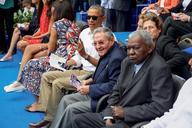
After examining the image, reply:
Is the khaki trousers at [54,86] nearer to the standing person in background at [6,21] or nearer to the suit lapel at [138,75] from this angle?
the suit lapel at [138,75]

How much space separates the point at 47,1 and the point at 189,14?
6.13 ft

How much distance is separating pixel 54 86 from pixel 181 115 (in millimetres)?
1987

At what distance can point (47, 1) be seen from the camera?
209 inches

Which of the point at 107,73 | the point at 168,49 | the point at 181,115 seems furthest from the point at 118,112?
the point at 168,49

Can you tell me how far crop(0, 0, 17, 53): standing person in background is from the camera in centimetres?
726

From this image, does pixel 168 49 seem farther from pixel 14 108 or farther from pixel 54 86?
pixel 14 108

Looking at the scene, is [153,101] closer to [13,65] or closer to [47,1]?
[47,1]

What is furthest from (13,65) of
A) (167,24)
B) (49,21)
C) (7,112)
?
(167,24)

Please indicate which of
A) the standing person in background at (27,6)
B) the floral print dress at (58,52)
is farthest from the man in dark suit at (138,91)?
the standing person in background at (27,6)

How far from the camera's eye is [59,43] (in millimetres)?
4566

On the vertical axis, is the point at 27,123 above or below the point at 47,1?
below

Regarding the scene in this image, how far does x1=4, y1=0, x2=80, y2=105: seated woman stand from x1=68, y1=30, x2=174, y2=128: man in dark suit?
1.46 metres

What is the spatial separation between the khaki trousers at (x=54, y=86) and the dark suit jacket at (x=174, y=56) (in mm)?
796

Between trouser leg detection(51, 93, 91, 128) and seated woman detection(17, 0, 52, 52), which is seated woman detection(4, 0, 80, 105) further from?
trouser leg detection(51, 93, 91, 128)
